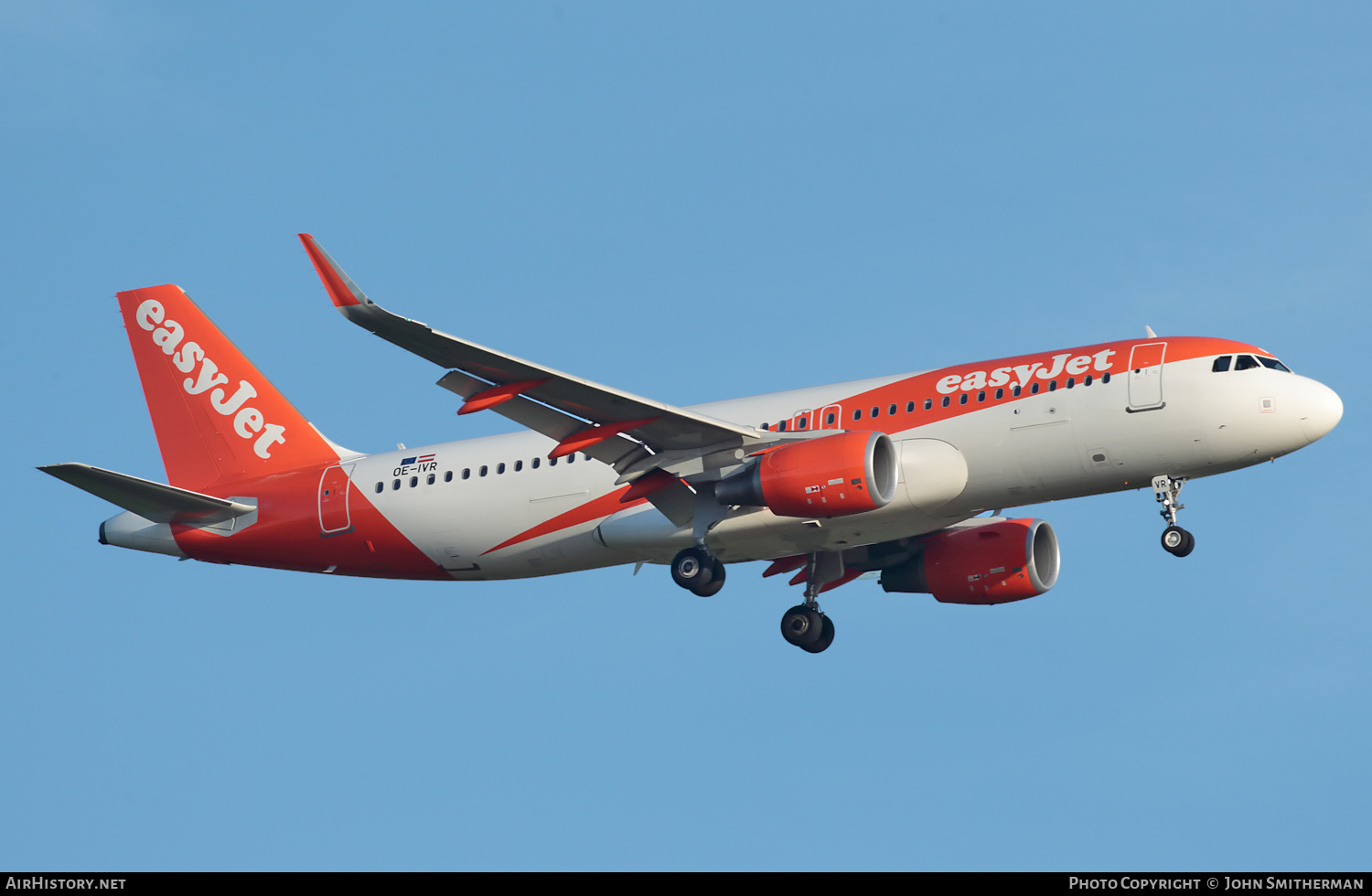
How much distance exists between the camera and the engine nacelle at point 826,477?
32.4 metres

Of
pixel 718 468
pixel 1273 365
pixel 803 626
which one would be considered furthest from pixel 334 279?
pixel 1273 365

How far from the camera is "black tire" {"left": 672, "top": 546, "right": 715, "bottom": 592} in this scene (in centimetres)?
3484

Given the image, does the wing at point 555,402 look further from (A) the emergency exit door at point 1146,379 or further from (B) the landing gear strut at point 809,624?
(A) the emergency exit door at point 1146,379

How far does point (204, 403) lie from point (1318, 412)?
84.4 feet

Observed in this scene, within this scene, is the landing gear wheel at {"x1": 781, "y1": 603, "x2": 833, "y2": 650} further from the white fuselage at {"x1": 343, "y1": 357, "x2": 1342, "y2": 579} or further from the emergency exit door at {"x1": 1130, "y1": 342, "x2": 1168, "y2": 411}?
the emergency exit door at {"x1": 1130, "y1": 342, "x2": 1168, "y2": 411}

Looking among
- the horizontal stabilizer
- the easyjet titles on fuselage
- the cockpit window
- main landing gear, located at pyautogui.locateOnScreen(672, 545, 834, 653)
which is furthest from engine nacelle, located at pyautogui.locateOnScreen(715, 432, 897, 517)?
the horizontal stabilizer

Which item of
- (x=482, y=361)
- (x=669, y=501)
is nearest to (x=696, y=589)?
(x=669, y=501)

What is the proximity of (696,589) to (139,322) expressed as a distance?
17.1 meters

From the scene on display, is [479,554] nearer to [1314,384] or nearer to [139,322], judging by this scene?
[139,322]

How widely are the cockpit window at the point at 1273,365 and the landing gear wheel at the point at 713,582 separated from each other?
1150cm

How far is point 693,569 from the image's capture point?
34.9 meters

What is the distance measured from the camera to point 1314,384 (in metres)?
32.6

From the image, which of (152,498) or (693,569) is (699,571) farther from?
(152,498)

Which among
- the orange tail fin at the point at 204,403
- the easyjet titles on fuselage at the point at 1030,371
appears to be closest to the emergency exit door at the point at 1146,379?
the easyjet titles on fuselage at the point at 1030,371
